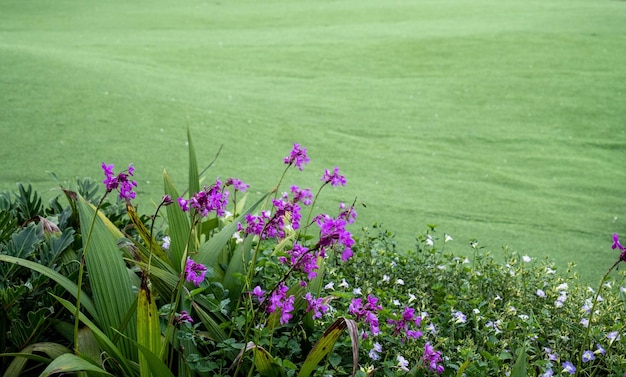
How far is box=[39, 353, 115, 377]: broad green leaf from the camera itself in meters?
1.43

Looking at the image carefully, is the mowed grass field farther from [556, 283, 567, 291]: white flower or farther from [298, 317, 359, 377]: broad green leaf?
[298, 317, 359, 377]: broad green leaf

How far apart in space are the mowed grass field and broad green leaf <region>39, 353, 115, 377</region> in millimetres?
2015

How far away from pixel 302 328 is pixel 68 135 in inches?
120

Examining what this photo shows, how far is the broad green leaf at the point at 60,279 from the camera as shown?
159cm

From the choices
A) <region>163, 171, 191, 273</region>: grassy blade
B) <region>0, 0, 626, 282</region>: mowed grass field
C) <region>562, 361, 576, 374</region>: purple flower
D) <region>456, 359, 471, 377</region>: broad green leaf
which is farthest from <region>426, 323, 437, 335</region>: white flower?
<region>0, 0, 626, 282</region>: mowed grass field

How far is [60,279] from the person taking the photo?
5.47 ft

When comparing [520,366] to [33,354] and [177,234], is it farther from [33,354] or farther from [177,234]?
[33,354]

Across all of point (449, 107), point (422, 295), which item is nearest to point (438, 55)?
point (449, 107)

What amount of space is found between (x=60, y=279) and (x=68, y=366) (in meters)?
0.27

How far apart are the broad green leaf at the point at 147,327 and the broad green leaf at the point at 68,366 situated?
88 mm

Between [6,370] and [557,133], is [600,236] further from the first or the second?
[6,370]

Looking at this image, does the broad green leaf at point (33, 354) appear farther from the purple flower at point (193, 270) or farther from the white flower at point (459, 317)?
the white flower at point (459, 317)

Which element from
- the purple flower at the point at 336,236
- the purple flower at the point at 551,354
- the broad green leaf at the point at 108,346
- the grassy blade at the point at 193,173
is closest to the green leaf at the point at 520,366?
the purple flower at the point at 551,354

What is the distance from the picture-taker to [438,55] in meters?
6.91
